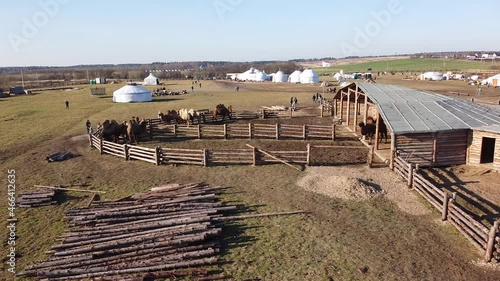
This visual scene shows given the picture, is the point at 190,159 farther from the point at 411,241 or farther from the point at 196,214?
the point at 411,241

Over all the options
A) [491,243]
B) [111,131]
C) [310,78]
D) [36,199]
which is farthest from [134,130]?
[310,78]

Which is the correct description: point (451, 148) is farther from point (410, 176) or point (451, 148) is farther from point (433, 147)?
point (410, 176)

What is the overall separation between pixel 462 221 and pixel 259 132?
14.5 metres

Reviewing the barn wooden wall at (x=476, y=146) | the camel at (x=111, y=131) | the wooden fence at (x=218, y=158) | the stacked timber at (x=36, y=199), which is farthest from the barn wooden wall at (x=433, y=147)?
the camel at (x=111, y=131)

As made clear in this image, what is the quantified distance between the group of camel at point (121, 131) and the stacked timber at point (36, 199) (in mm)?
7854

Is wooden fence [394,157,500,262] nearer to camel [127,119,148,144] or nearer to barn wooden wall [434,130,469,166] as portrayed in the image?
barn wooden wall [434,130,469,166]

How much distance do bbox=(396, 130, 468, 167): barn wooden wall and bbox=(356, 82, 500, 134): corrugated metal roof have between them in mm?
444

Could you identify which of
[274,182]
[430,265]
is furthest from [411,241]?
[274,182]

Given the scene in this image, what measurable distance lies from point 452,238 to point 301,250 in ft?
14.9

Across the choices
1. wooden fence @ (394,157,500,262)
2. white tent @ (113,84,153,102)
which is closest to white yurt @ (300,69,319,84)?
white tent @ (113,84,153,102)

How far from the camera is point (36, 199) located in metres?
13.3

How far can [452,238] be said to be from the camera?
33.9 ft

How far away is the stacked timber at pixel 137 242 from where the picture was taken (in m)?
8.60

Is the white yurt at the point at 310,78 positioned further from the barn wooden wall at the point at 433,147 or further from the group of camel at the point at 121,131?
the barn wooden wall at the point at 433,147
